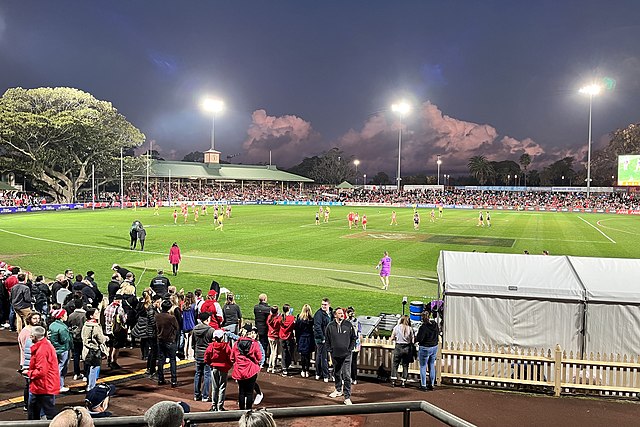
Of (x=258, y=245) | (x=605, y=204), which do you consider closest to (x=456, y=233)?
(x=258, y=245)

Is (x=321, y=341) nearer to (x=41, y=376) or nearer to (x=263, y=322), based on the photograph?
(x=263, y=322)

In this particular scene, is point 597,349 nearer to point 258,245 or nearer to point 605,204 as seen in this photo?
point 258,245

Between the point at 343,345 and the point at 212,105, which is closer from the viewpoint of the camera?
the point at 343,345

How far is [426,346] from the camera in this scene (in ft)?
33.8

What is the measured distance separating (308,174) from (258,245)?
155m

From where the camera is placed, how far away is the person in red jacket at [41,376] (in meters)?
7.64

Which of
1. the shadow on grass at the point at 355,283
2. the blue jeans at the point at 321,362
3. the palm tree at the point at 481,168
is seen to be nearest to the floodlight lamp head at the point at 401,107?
the shadow on grass at the point at 355,283

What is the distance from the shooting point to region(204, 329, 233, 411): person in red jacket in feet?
29.3

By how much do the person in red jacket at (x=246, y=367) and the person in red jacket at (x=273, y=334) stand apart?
2.74m

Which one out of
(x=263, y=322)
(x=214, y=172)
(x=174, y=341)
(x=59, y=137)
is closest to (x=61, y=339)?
(x=174, y=341)

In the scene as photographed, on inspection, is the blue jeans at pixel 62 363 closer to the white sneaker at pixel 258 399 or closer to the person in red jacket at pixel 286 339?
the white sneaker at pixel 258 399

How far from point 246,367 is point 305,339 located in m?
2.83

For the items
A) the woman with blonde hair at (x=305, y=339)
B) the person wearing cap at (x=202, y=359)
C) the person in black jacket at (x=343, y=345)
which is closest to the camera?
the person wearing cap at (x=202, y=359)

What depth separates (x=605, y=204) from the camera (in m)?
89.2
